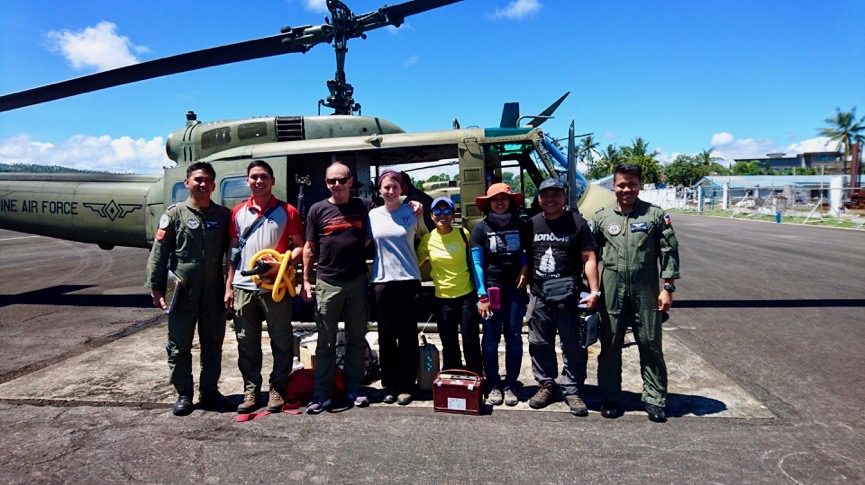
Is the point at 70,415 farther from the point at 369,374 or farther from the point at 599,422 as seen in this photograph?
the point at 599,422

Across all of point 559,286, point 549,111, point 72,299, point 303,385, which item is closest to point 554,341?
point 559,286

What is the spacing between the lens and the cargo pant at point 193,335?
13.5ft

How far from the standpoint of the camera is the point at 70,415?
13.4ft

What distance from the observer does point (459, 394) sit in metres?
3.99

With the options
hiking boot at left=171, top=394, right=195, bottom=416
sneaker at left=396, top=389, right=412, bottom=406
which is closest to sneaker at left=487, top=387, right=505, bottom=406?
sneaker at left=396, top=389, right=412, bottom=406

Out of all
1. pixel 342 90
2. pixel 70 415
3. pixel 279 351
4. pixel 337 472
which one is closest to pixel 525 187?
pixel 342 90

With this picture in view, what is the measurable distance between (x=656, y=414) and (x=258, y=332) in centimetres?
337

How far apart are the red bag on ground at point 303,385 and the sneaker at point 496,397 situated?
1336mm

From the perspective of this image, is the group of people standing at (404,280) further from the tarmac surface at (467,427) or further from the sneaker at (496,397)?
the tarmac surface at (467,427)

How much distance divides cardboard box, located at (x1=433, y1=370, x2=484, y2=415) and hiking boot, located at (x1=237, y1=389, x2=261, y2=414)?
1.52 meters

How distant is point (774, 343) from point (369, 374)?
494 centimetres

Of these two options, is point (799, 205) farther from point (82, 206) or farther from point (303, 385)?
point (82, 206)

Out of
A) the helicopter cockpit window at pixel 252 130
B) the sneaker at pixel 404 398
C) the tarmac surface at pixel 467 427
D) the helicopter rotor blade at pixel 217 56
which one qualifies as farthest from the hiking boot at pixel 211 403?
the helicopter rotor blade at pixel 217 56

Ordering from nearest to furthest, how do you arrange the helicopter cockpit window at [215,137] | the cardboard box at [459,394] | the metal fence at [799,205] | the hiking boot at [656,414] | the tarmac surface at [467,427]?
1. the tarmac surface at [467,427]
2. the hiking boot at [656,414]
3. the cardboard box at [459,394]
4. the helicopter cockpit window at [215,137]
5. the metal fence at [799,205]
